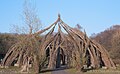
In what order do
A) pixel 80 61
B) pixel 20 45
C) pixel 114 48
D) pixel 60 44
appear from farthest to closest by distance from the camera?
pixel 114 48 < pixel 60 44 < pixel 20 45 < pixel 80 61

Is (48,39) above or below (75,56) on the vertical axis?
above

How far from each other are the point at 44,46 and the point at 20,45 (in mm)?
3168

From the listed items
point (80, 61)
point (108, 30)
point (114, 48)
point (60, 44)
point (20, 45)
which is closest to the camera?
point (80, 61)

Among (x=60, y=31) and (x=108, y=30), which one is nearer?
(x=60, y=31)

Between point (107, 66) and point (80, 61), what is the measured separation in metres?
7.15

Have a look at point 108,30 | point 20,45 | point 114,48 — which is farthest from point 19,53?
point 108,30

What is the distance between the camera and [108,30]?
92.4 meters

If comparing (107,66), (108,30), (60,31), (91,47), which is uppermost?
(108,30)

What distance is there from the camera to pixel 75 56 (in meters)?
30.7

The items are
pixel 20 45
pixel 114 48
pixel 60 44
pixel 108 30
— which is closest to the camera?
pixel 20 45

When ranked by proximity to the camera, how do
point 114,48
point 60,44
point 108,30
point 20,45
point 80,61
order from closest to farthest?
point 80,61
point 20,45
point 60,44
point 114,48
point 108,30

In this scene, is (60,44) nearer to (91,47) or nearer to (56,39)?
(56,39)

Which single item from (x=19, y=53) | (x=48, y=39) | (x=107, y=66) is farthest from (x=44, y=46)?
(x=107, y=66)

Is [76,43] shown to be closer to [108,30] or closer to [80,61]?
[80,61]
